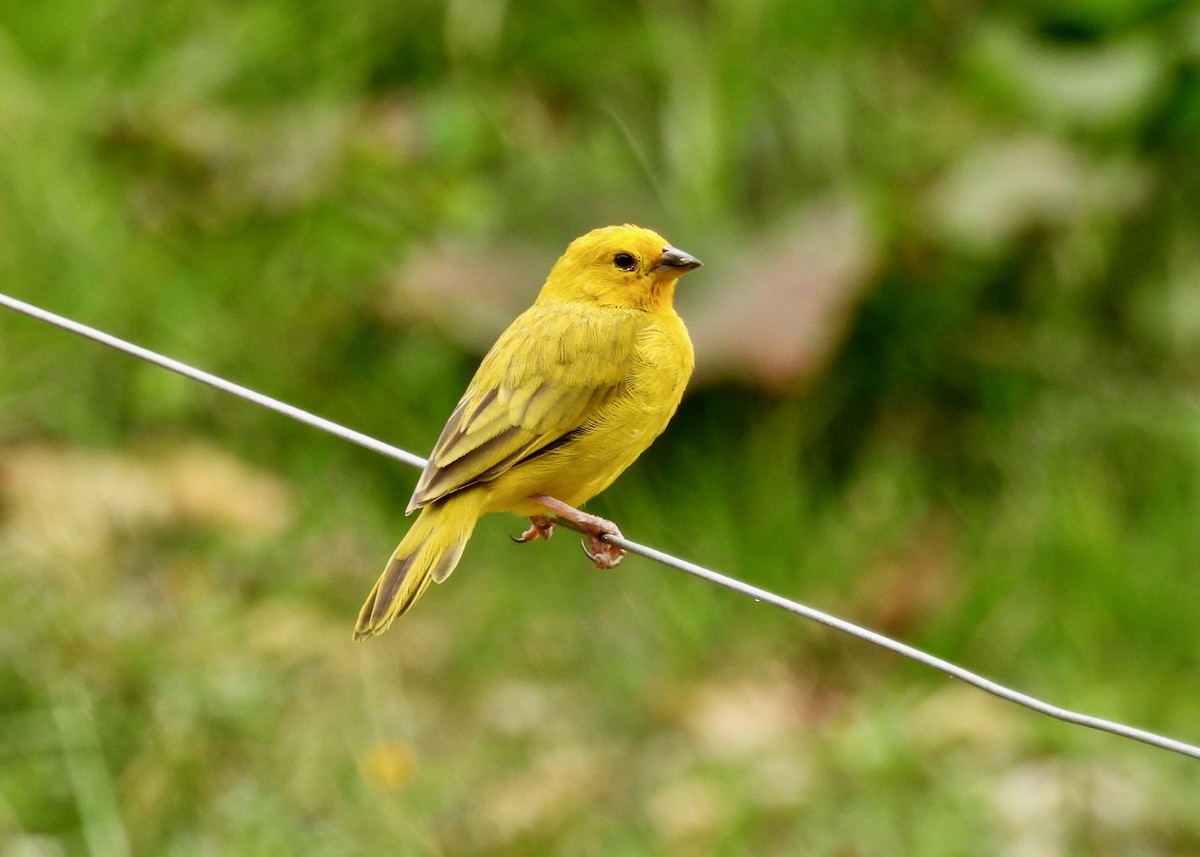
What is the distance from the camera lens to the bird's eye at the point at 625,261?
4059mm

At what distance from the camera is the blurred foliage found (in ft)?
15.1

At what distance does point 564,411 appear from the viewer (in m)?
3.64

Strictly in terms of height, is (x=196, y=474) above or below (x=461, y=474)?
below

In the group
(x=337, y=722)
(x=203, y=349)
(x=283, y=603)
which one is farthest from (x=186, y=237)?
(x=337, y=722)

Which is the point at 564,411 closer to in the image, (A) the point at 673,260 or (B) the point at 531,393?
(B) the point at 531,393

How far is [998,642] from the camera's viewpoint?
524 cm

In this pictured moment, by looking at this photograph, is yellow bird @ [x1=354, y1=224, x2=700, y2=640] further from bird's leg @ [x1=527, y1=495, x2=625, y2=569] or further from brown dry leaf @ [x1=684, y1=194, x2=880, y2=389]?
brown dry leaf @ [x1=684, y1=194, x2=880, y2=389]

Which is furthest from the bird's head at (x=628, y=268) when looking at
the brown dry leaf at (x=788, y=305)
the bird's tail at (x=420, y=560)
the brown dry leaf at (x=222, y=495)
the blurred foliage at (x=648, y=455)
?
the brown dry leaf at (x=222, y=495)

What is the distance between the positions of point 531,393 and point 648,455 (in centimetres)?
222

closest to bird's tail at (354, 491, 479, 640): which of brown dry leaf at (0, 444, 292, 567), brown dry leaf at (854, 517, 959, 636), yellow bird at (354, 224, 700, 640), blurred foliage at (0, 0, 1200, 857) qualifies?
yellow bird at (354, 224, 700, 640)

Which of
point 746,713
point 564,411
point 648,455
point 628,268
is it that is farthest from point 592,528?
point 648,455

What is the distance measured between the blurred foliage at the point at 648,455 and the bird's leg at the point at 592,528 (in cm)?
108

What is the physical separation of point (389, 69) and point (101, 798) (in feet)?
10.5

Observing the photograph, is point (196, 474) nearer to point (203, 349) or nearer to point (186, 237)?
point (203, 349)
